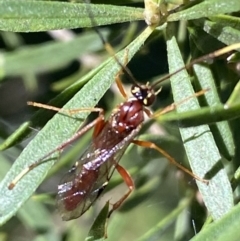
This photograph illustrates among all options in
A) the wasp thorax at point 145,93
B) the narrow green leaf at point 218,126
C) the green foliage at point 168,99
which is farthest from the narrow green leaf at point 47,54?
the narrow green leaf at point 218,126

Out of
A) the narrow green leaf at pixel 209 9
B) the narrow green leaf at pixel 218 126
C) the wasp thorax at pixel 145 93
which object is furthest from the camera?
the wasp thorax at pixel 145 93

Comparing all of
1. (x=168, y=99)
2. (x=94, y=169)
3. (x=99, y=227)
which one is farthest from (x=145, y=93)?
(x=99, y=227)

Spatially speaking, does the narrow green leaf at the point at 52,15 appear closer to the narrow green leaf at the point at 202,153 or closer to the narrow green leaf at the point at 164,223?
the narrow green leaf at the point at 202,153

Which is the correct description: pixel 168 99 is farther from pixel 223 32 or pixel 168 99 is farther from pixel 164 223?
pixel 223 32

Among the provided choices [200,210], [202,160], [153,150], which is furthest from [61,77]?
[202,160]

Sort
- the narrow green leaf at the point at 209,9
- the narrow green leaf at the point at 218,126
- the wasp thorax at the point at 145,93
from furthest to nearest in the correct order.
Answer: the wasp thorax at the point at 145,93
the narrow green leaf at the point at 218,126
the narrow green leaf at the point at 209,9

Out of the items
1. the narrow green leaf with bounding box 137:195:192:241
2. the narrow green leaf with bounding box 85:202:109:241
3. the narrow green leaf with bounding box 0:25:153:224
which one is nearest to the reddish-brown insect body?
the narrow green leaf with bounding box 137:195:192:241
